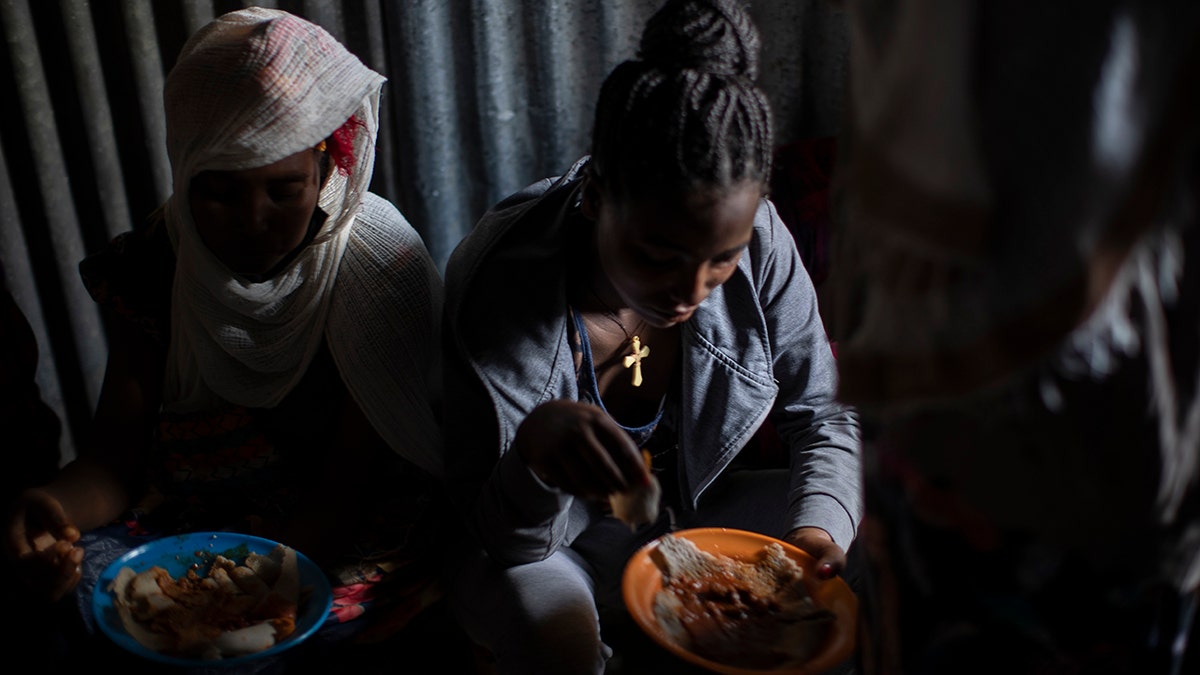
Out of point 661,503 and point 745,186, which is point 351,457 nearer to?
point 661,503

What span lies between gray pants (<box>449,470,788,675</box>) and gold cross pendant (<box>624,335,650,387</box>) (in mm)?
277

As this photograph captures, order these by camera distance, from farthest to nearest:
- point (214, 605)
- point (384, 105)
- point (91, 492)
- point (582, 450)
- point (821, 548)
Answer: point (384, 105) < point (91, 492) < point (821, 548) < point (214, 605) < point (582, 450)

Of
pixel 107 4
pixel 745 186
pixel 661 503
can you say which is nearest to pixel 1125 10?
pixel 745 186

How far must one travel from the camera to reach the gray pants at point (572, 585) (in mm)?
1479

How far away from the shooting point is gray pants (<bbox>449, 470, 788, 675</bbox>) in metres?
1.48

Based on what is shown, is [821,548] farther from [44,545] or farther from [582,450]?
[44,545]

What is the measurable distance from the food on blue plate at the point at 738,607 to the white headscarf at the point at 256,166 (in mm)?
543

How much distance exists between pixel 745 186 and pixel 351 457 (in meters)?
0.87

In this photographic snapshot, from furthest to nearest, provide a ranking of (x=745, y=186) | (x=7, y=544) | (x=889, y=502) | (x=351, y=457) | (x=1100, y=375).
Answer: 1. (x=351, y=457)
2. (x=7, y=544)
3. (x=745, y=186)
4. (x=889, y=502)
5. (x=1100, y=375)

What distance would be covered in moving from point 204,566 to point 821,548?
100 cm

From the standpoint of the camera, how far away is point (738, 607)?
1423 mm

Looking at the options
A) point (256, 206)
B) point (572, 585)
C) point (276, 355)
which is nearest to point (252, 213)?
point (256, 206)

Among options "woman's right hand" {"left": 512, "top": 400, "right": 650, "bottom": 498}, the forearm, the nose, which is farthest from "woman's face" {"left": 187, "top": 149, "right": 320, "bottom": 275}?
"woman's right hand" {"left": 512, "top": 400, "right": 650, "bottom": 498}

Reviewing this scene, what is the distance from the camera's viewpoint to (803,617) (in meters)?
1.40
